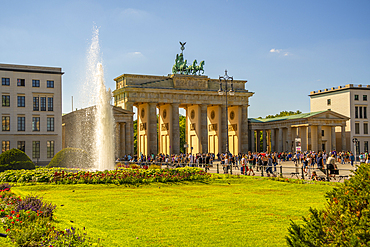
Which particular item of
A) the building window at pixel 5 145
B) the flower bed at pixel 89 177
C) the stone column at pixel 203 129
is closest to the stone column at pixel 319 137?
the stone column at pixel 203 129

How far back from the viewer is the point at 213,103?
8569 centimetres

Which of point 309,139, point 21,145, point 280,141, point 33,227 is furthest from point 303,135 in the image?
point 33,227

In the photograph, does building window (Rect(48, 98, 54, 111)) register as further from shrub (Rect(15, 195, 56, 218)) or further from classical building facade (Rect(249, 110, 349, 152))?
shrub (Rect(15, 195, 56, 218))

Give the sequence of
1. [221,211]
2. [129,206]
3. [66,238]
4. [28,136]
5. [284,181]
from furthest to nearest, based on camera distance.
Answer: [28,136] < [284,181] < [129,206] < [221,211] < [66,238]

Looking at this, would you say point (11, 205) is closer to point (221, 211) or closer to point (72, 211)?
point (72, 211)

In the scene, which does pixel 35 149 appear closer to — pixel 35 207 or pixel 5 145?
pixel 5 145

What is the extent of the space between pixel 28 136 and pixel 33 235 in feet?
169

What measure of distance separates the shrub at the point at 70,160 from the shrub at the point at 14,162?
81.3 inches

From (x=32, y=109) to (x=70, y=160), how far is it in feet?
80.8

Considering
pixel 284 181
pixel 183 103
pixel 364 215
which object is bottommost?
pixel 284 181

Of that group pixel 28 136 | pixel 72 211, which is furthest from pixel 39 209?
pixel 28 136

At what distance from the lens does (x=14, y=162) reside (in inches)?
1384

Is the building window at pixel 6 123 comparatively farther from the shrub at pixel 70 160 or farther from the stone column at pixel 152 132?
the stone column at pixel 152 132

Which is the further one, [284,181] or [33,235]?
[284,181]
